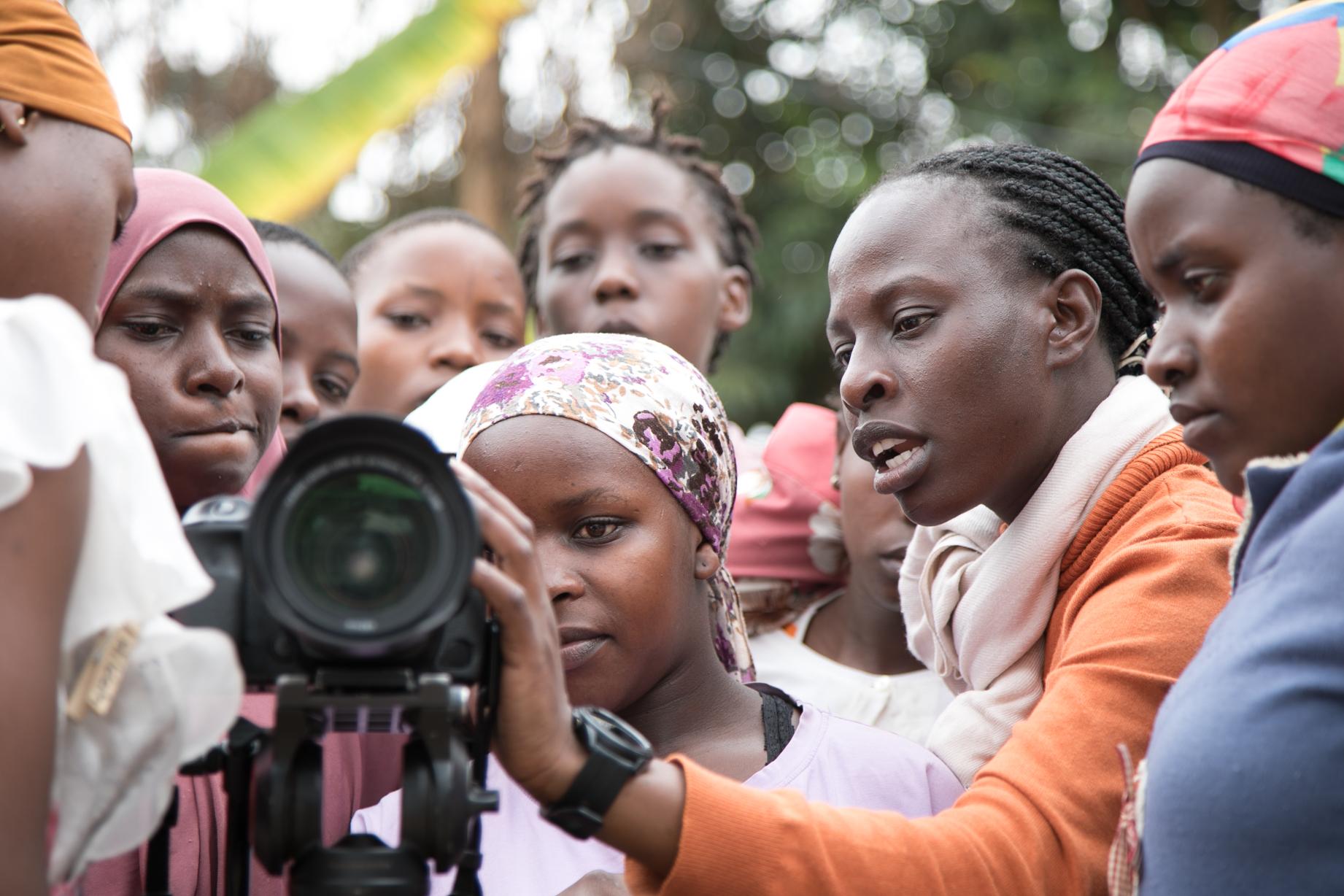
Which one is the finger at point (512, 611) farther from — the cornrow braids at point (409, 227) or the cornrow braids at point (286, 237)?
the cornrow braids at point (409, 227)

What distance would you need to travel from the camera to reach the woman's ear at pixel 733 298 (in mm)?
4129

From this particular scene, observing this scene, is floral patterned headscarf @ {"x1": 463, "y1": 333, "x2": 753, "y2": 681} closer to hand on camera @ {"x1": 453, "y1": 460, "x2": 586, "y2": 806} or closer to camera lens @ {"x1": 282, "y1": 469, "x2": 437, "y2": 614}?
hand on camera @ {"x1": 453, "y1": 460, "x2": 586, "y2": 806}

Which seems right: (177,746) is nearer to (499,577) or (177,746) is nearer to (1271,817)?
(499,577)

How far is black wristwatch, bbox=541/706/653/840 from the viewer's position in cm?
168

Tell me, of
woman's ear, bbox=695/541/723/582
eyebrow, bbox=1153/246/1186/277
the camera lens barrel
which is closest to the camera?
the camera lens barrel

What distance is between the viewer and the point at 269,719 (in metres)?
2.30

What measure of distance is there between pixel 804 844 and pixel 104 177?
1182 mm

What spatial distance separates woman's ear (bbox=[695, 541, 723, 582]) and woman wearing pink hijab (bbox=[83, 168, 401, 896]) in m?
0.64

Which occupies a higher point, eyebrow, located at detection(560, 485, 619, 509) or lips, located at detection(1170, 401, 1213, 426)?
lips, located at detection(1170, 401, 1213, 426)

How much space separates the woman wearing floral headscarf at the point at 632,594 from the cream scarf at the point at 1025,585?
100 millimetres

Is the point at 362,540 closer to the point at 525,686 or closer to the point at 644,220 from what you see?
the point at 525,686

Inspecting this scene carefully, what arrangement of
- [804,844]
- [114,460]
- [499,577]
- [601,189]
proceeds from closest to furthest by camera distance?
1. [114,460]
2. [499,577]
3. [804,844]
4. [601,189]

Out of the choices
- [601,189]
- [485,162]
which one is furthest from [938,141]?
[601,189]

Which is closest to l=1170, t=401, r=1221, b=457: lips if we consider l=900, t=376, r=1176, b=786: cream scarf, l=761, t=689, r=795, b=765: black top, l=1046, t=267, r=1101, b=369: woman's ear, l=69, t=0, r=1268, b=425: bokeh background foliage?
l=900, t=376, r=1176, b=786: cream scarf
